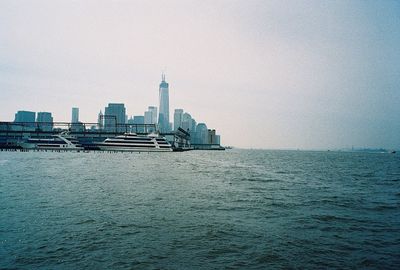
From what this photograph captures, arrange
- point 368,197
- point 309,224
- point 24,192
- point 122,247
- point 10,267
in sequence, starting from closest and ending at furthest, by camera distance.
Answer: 1. point 10,267
2. point 122,247
3. point 309,224
4. point 24,192
5. point 368,197

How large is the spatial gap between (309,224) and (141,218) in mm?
11349

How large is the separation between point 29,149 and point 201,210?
16181 centimetres

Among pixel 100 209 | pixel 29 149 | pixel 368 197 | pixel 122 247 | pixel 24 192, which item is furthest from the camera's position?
pixel 29 149

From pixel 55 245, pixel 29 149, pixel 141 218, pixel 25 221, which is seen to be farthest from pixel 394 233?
pixel 29 149

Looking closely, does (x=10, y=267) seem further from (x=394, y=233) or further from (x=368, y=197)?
(x=368, y=197)

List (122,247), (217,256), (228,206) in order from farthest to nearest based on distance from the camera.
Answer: (228,206)
(122,247)
(217,256)

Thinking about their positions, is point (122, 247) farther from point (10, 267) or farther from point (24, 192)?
point (24, 192)

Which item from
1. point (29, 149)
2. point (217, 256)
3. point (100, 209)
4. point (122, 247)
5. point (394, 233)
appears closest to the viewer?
point (217, 256)

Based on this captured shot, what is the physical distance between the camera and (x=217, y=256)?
38.6 ft

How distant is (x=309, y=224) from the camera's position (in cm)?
1744

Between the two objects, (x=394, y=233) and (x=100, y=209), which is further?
(x=100, y=209)

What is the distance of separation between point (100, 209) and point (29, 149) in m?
158

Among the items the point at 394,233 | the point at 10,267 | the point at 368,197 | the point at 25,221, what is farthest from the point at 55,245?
the point at 368,197

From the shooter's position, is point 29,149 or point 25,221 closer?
point 25,221
